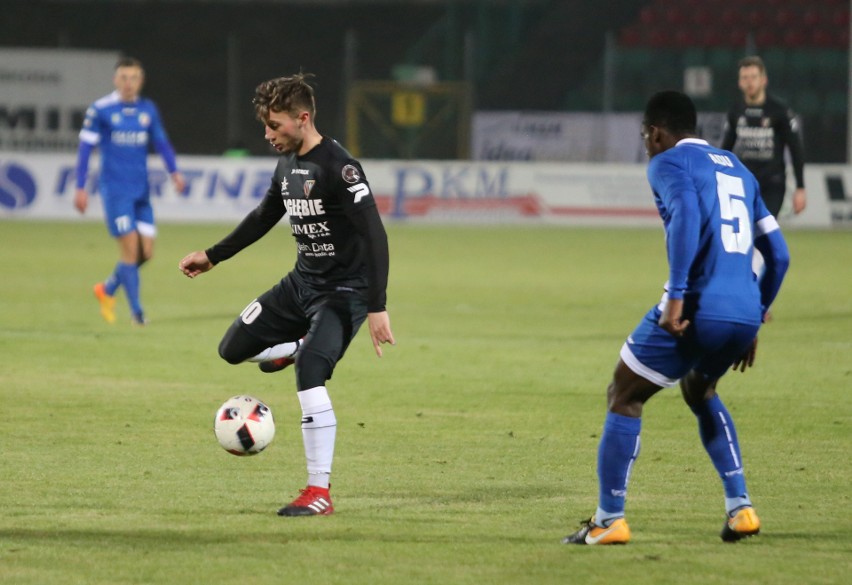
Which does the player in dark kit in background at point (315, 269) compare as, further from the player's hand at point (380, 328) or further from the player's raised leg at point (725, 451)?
the player's raised leg at point (725, 451)

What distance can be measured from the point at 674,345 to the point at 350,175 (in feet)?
5.59

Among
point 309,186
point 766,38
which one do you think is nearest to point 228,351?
point 309,186

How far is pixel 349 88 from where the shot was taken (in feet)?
105

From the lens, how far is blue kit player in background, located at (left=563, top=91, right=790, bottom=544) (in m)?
5.36

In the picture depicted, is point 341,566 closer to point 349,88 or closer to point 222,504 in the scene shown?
point 222,504

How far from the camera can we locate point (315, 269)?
6645mm

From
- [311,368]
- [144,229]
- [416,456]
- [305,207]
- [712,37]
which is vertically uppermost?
[305,207]

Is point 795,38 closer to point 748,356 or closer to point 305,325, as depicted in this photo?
point 305,325

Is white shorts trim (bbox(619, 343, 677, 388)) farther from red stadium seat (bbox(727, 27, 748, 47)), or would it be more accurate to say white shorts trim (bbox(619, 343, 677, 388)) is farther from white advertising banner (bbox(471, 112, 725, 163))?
red stadium seat (bbox(727, 27, 748, 47))

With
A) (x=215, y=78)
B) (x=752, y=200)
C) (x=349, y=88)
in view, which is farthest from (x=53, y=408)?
(x=215, y=78)

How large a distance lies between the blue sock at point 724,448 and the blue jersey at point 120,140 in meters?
8.45

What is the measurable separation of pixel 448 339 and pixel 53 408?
177 inches

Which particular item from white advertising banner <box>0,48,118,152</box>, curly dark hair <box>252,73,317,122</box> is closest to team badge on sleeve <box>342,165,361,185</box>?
curly dark hair <box>252,73,317,122</box>

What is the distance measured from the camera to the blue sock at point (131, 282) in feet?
43.2
